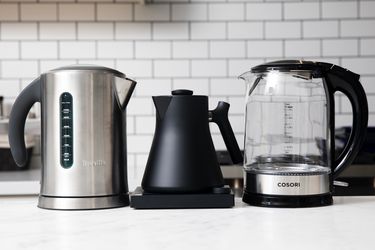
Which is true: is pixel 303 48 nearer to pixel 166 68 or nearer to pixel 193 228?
pixel 166 68

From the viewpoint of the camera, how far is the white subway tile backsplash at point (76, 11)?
2.14 metres

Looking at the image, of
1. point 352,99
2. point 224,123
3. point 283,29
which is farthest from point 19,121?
point 283,29

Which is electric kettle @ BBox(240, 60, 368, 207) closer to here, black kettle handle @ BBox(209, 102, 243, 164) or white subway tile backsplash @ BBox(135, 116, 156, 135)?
black kettle handle @ BBox(209, 102, 243, 164)

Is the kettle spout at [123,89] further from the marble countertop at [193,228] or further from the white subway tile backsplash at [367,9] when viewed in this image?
the white subway tile backsplash at [367,9]

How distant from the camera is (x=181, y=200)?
1041mm

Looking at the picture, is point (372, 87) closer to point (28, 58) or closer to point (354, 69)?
point (354, 69)

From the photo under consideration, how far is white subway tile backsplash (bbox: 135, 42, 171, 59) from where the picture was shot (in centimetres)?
216

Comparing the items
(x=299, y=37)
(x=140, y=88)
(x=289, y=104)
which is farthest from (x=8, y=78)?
(x=289, y=104)

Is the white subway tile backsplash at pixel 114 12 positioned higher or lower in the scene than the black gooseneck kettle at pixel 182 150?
higher

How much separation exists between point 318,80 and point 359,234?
409 millimetres

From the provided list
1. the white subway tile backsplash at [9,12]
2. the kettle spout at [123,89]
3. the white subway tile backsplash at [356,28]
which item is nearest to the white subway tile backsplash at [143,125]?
the white subway tile backsplash at [9,12]

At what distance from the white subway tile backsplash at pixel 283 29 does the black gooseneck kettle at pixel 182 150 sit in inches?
46.4

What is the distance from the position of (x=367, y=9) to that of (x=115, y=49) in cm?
98

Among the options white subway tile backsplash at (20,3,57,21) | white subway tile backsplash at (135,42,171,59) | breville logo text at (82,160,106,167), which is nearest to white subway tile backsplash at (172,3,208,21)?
white subway tile backsplash at (135,42,171,59)
